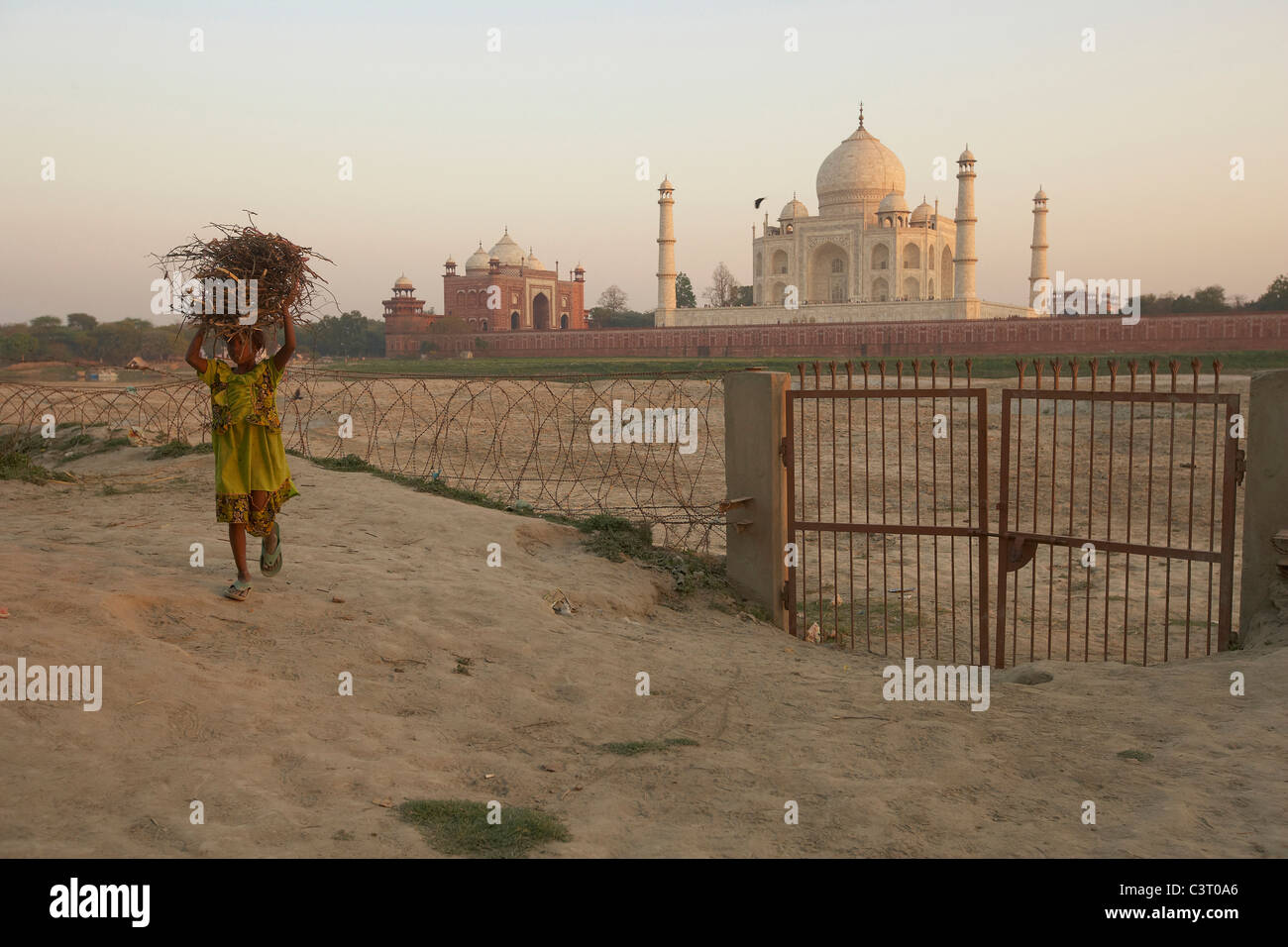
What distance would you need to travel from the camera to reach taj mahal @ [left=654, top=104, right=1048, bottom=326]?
1673 inches

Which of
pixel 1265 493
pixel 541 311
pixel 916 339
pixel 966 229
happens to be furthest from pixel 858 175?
pixel 1265 493

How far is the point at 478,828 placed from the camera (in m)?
3.03

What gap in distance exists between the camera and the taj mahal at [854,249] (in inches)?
1673

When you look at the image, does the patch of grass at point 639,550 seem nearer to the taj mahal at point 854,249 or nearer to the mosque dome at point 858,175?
the taj mahal at point 854,249

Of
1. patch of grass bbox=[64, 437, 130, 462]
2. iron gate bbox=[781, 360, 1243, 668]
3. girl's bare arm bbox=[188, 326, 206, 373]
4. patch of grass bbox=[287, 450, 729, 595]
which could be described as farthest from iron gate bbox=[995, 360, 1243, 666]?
patch of grass bbox=[64, 437, 130, 462]

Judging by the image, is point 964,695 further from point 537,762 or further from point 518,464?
point 518,464

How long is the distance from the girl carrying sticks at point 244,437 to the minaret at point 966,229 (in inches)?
1541

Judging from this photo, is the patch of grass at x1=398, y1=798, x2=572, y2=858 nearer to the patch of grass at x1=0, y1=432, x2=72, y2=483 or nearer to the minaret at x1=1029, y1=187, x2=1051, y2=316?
the patch of grass at x1=0, y1=432, x2=72, y2=483

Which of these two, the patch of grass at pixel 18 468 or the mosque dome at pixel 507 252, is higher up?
the mosque dome at pixel 507 252

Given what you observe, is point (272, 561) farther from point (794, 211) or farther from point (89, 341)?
point (794, 211)

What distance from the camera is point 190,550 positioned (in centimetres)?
602

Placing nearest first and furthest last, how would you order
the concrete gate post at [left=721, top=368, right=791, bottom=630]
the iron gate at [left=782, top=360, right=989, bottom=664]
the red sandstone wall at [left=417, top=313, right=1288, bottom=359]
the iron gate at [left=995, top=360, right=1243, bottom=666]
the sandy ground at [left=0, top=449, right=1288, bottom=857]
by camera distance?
the sandy ground at [left=0, top=449, right=1288, bottom=857], the iron gate at [left=995, top=360, right=1243, bottom=666], the iron gate at [left=782, top=360, right=989, bottom=664], the concrete gate post at [left=721, top=368, right=791, bottom=630], the red sandstone wall at [left=417, top=313, right=1288, bottom=359]

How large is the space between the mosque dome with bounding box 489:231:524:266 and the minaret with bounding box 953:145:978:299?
85.1 ft

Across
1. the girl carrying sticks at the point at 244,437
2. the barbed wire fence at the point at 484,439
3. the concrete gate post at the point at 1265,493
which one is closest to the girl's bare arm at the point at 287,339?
the girl carrying sticks at the point at 244,437
